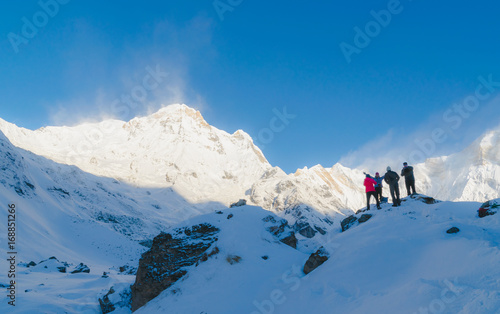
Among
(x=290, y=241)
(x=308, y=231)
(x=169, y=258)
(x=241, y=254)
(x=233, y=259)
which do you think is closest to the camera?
(x=233, y=259)

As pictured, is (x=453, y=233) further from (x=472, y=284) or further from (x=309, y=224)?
(x=309, y=224)

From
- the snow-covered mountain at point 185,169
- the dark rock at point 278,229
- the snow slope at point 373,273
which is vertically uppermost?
the snow-covered mountain at point 185,169

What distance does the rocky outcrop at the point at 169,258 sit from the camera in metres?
13.1

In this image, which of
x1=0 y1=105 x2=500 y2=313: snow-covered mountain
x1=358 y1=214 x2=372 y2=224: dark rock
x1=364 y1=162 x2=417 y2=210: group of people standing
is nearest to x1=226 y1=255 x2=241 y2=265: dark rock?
x1=0 y1=105 x2=500 y2=313: snow-covered mountain

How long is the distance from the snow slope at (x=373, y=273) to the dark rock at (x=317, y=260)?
10.5 inches

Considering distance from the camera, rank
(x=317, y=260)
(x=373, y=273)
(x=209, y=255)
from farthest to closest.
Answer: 1. (x=209, y=255)
2. (x=317, y=260)
3. (x=373, y=273)

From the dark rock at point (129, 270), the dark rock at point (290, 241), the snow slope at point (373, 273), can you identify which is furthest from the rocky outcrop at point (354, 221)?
the dark rock at point (129, 270)

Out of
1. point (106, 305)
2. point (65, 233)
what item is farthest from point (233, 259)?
point (65, 233)

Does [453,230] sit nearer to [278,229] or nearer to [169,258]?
[278,229]

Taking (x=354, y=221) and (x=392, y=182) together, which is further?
(x=354, y=221)

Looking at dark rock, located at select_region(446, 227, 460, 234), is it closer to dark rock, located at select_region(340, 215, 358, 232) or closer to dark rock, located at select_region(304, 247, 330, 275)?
dark rock, located at select_region(304, 247, 330, 275)

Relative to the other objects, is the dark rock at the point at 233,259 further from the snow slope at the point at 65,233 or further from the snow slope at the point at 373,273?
the snow slope at the point at 65,233

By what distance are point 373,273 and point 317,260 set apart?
2820 millimetres

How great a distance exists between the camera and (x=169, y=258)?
13.8 m
